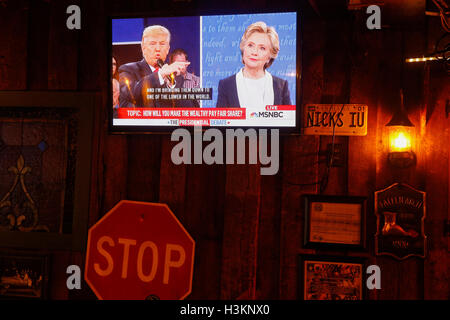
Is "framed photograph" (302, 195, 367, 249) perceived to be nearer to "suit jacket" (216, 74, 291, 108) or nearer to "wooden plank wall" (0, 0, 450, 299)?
"wooden plank wall" (0, 0, 450, 299)

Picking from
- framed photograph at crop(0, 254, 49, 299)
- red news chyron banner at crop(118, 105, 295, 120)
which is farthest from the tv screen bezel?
framed photograph at crop(0, 254, 49, 299)

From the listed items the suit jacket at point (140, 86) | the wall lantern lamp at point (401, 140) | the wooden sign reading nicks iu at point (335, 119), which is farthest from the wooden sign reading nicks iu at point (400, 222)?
the suit jacket at point (140, 86)

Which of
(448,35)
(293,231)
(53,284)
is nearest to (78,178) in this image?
(53,284)

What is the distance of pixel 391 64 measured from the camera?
226cm

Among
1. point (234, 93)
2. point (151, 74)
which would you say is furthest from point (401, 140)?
point (151, 74)

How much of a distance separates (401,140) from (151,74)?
1861mm

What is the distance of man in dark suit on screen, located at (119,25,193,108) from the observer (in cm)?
229

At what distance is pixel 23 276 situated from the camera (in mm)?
2543

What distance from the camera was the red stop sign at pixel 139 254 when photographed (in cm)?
225

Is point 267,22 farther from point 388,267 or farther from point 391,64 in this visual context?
point 388,267

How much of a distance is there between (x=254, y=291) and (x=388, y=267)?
985 millimetres

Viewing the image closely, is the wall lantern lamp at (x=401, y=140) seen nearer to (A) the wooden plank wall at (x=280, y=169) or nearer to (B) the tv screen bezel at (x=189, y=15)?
(A) the wooden plank wall at (x=280, y=169)

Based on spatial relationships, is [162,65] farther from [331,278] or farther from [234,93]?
[331,278]
